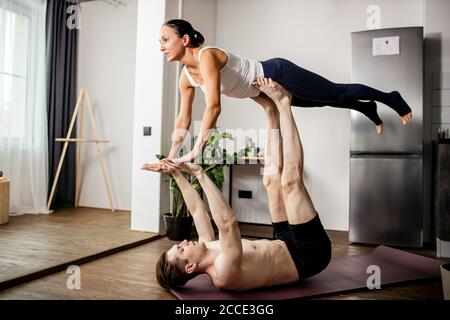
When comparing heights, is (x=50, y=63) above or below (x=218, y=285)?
above

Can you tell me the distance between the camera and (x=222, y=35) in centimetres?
460

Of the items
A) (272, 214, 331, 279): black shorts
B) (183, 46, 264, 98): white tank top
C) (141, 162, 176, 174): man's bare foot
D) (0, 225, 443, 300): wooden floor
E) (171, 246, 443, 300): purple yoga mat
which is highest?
(183, 46, 264, 98): white tank top

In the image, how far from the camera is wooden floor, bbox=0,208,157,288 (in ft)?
8.41

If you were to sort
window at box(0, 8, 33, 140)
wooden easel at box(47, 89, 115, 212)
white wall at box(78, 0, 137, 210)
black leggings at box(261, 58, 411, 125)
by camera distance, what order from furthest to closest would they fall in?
1. white wall at box(78, 0, 137, 210)
2. wooden easel at box(47, 89, 115, 212)
3. window at box(0, 8, 33, 140)
4. black leggings at box(261, 58, 411, 125)

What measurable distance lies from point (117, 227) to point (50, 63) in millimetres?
2426

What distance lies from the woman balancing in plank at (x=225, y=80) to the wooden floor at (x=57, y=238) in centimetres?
122

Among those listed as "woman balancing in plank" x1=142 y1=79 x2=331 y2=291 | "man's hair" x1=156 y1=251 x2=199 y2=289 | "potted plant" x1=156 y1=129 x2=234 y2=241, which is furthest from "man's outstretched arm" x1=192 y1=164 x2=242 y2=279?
"potted plant" x1=156 y1=129 x2=234 y2=241

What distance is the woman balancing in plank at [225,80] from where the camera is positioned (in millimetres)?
1901

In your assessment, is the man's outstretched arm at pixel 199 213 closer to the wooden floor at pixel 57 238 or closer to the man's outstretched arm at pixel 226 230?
the man's outstretched arm at pixel 226 230

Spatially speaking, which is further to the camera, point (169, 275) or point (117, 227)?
point (117, 227)

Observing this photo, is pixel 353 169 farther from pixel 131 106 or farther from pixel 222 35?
pixel 131 106

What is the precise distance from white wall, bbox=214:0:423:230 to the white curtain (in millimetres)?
2567

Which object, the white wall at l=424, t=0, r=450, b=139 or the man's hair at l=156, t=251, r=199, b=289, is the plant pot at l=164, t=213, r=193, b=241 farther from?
the white wall at l=424, t=0, r=450, b=139
